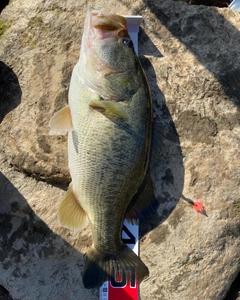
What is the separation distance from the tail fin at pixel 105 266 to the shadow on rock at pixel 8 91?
1.40 meters

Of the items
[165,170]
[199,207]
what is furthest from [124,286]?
[165,170]

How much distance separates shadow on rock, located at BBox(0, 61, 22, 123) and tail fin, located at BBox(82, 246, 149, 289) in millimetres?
1402

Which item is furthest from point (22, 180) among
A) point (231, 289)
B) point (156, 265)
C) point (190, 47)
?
point (231, 289)

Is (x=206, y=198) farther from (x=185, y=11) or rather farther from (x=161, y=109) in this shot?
(x=185, y=11)

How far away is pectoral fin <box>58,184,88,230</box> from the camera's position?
2861mm

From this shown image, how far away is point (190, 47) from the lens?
3.34 m

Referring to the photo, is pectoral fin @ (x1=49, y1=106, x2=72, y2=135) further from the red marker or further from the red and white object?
the red marker

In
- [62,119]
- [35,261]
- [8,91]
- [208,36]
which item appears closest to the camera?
[62,119]

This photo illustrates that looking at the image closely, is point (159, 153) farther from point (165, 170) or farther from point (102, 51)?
point (102, 51)

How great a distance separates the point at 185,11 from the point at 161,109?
970 mm

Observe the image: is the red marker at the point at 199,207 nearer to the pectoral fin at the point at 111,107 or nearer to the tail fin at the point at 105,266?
the tail fin at the point at 105,266

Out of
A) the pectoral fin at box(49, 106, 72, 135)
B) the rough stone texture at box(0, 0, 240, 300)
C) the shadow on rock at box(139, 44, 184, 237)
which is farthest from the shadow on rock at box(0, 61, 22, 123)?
the shadow on rock at box(139, 44, 184, 237)

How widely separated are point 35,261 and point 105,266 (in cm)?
60

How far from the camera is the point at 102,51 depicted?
265 cm
